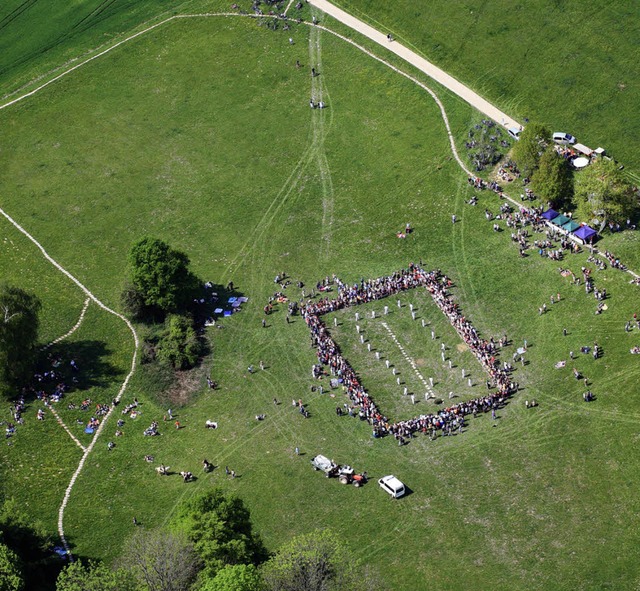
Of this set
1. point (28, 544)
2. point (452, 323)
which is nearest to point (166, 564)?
point (28, 544)

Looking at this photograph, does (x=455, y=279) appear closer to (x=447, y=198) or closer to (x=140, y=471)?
(x=447, y=198)

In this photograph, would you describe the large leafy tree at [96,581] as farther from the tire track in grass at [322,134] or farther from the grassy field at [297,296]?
the tire track in grass at [322,134]

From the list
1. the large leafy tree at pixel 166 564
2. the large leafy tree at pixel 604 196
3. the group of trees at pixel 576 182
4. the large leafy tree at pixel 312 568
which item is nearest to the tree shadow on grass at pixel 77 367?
the large leafy tree at pixel 166 564

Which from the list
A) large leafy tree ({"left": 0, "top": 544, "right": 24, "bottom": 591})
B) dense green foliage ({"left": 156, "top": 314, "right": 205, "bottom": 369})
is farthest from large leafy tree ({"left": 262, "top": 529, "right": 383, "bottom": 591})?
dense green foliage ({"left": 156, "top": 314, "right": 205, "bottom": 369})

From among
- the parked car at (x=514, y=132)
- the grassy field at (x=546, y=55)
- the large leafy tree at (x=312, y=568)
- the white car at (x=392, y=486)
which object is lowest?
the white car at (x=392, y=486)

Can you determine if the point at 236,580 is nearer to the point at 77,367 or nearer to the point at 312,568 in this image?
the point at 312,568
